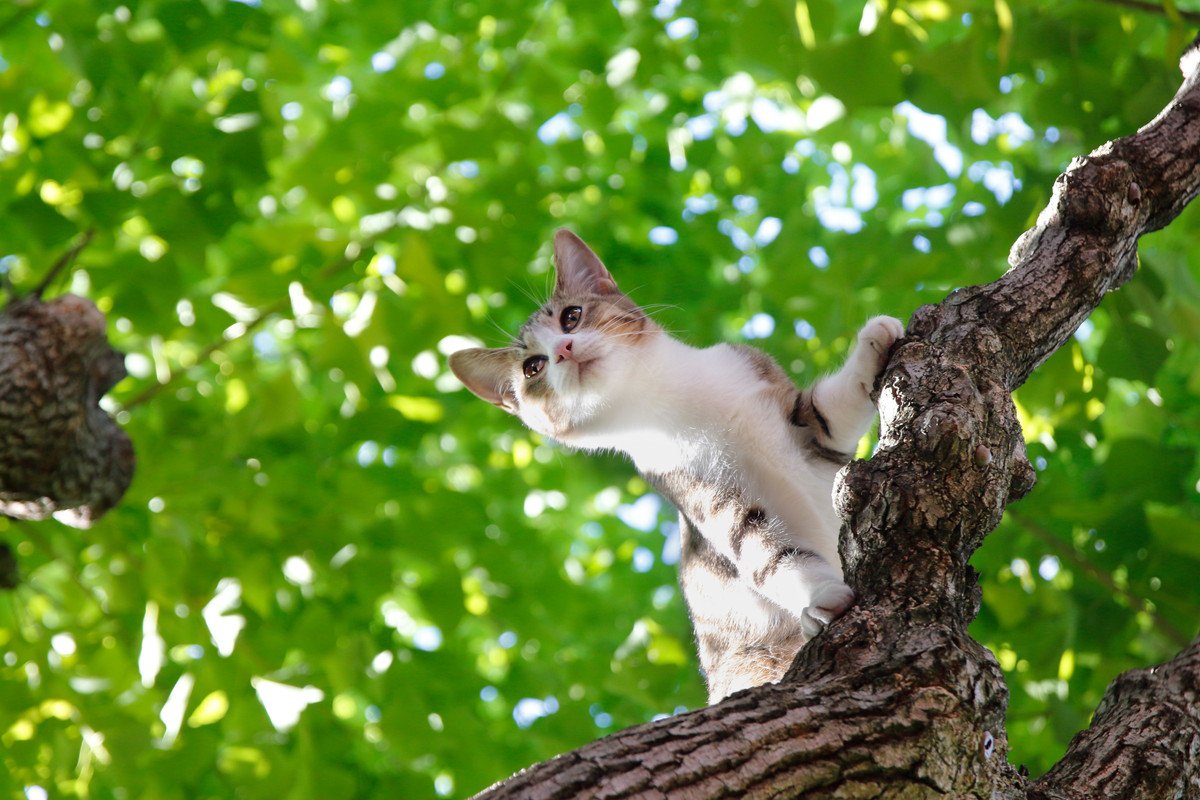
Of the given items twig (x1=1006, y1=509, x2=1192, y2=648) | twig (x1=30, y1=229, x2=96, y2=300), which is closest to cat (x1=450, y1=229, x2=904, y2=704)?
twig (x1=1006, y1=509, x2=1192, y2=648)

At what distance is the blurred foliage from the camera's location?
3.27 metres

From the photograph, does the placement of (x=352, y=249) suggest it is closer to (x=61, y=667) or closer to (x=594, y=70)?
(x=594, y=70)

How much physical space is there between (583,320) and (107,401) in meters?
2.87

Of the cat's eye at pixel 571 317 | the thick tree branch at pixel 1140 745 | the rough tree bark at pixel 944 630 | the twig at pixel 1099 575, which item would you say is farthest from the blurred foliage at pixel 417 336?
the thick tree branch at pixel 1140 745

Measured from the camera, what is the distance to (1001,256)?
3709mm

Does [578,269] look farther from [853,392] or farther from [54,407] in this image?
[54,407]

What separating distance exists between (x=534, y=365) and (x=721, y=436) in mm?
930

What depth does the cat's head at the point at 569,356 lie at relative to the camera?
10.5ft

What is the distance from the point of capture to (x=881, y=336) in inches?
88.0

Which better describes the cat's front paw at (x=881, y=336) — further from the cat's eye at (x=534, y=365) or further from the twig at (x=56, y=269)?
the twig at (x=56, y=269)

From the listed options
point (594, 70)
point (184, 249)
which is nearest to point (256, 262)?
point (184, 249)

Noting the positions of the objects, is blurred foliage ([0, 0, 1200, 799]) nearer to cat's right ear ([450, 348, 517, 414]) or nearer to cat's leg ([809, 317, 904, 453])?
cat's right ear ([450, 348, 517, 414])

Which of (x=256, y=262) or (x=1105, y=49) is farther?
(x=256, y=262)

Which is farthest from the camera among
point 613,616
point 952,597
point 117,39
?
point 613,616
